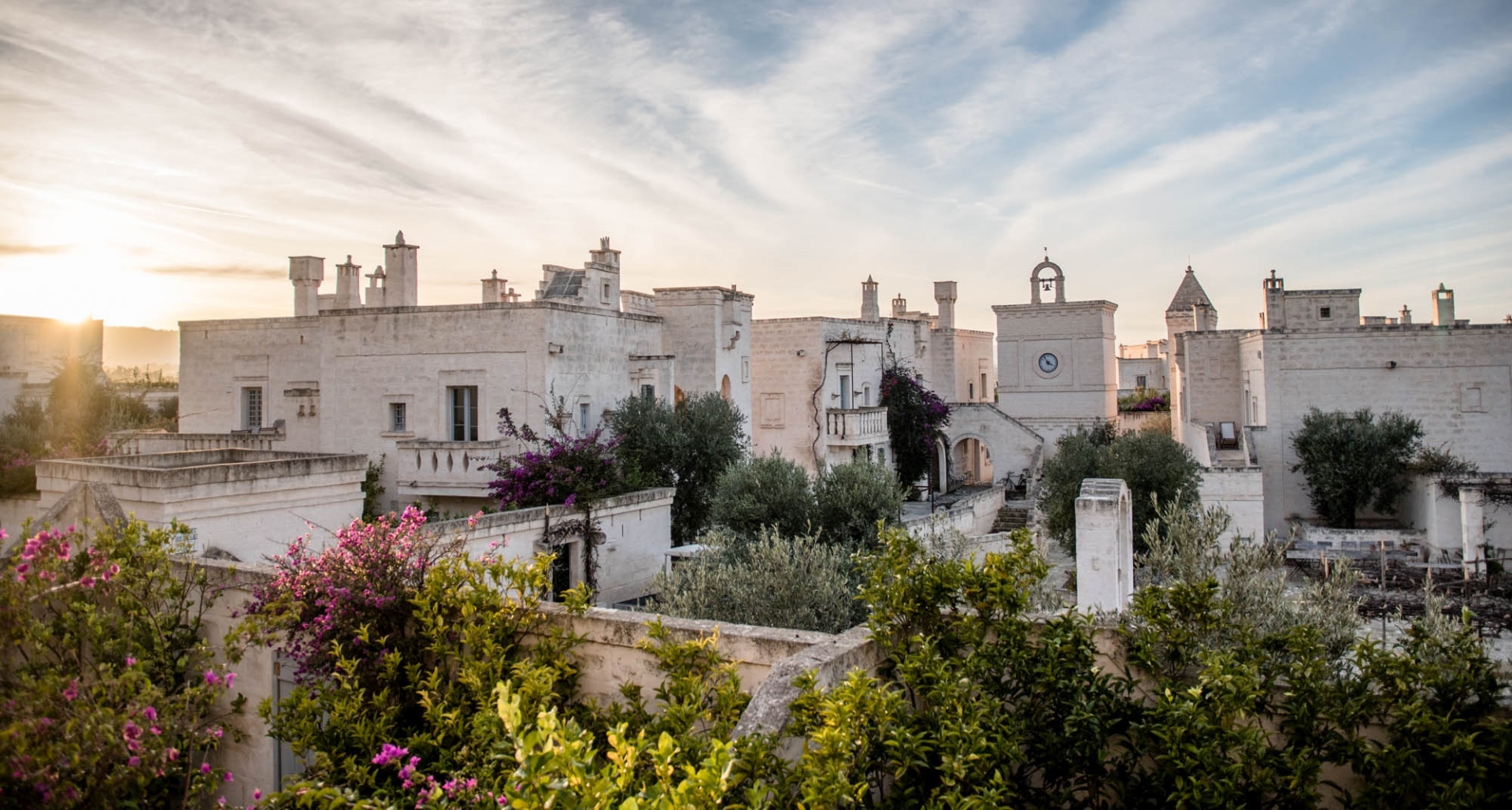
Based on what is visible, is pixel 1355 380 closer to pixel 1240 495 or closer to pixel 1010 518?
pixel 1240 495

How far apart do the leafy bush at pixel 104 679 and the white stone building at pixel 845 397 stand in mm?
19546

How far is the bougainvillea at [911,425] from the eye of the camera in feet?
112

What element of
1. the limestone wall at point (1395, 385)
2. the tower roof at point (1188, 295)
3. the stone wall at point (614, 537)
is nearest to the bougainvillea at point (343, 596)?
the stone wall at point (614, 537)

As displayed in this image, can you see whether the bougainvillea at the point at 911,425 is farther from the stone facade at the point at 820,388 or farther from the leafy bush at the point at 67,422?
the leafy bush at the point at 67,422

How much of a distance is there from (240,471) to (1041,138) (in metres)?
15.5

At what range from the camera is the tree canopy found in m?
26.8

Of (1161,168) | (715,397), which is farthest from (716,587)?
(1161,168)

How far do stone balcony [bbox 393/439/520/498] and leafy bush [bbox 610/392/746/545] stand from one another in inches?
122

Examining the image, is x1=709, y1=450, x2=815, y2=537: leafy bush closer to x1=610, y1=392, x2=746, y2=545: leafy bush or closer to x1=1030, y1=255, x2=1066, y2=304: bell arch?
x1=610, y1=392, x2=746, y2=545: leafy bush

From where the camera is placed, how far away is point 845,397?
32.8 metres

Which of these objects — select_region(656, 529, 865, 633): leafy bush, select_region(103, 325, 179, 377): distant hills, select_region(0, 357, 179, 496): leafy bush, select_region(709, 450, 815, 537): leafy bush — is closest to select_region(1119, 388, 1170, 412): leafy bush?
select_region(709, 450, 815, 537): leafy bush

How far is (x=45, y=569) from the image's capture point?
6484 mm

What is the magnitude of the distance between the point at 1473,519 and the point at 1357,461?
481 centimetres

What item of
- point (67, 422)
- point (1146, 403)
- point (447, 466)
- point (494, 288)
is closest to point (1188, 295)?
point (1146, 403)
